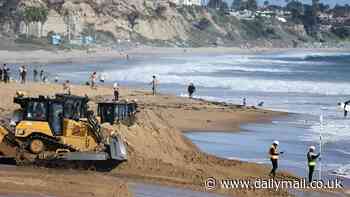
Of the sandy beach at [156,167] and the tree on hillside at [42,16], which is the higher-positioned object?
the tree on hillside at [42,16]

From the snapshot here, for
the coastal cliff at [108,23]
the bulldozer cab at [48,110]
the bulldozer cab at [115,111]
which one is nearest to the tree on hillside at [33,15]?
the coastal cliff at [108,23]

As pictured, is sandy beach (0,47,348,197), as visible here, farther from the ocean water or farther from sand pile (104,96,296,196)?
the ocean water

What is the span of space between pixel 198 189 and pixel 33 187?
10.4ft

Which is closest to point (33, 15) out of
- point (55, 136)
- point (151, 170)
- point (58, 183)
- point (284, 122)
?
point (284, 122)

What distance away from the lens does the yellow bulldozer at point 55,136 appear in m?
15.8

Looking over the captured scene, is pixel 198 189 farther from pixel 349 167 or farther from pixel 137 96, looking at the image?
pixel 137 96

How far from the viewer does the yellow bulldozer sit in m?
15.8

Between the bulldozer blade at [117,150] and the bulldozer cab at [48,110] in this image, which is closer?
the bulldozer cab at [48,110]

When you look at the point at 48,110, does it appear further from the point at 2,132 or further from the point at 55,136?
the point at 2,132

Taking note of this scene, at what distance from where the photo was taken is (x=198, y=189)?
1539cm

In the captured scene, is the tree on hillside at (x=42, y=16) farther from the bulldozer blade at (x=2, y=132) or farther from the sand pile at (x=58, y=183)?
the sand pile at (x=58, y=183)

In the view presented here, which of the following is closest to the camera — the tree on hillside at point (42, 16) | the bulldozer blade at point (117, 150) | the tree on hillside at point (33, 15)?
the bulldozer blade at point (117, 150)

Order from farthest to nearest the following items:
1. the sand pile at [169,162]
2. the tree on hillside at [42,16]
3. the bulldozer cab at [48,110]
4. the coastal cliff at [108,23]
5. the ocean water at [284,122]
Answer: the coastal cliff at [108,23] → the tree on hillside at [42,16] → the ocean water at [284,122] → the sand pile at [169,162] → the bulldozer cab at [48,110]

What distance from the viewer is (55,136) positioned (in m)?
15.9
